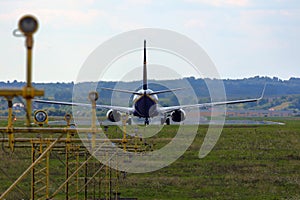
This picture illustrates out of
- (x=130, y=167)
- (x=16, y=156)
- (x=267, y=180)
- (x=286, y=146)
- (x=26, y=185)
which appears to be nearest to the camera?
(x=26, y=185)

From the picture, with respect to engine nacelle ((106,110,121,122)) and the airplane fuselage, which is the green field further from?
engine nacelle ((106,110,121,122))

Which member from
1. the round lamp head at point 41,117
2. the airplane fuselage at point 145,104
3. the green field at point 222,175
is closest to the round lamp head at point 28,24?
the round lamp head at point 41,117

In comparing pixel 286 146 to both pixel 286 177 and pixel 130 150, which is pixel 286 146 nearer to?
pixel 286 177

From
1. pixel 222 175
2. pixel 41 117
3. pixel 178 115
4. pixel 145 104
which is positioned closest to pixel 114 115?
pixel 178 115

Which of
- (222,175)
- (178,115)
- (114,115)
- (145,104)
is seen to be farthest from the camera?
(178,115)

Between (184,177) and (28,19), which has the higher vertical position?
(28,19)

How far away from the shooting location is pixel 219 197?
3600cm

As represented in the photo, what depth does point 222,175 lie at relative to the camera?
4462cm

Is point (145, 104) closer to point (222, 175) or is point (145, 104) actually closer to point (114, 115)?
point (114, 115)

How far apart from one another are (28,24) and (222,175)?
34.0m

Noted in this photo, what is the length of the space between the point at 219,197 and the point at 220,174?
30.0 ft

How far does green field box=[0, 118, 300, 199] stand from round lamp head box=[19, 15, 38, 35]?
75.9 feet

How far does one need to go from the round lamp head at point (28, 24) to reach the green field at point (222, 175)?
75.9 feet

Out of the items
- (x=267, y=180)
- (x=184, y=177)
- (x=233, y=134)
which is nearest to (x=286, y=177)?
(x=267, y=180)
